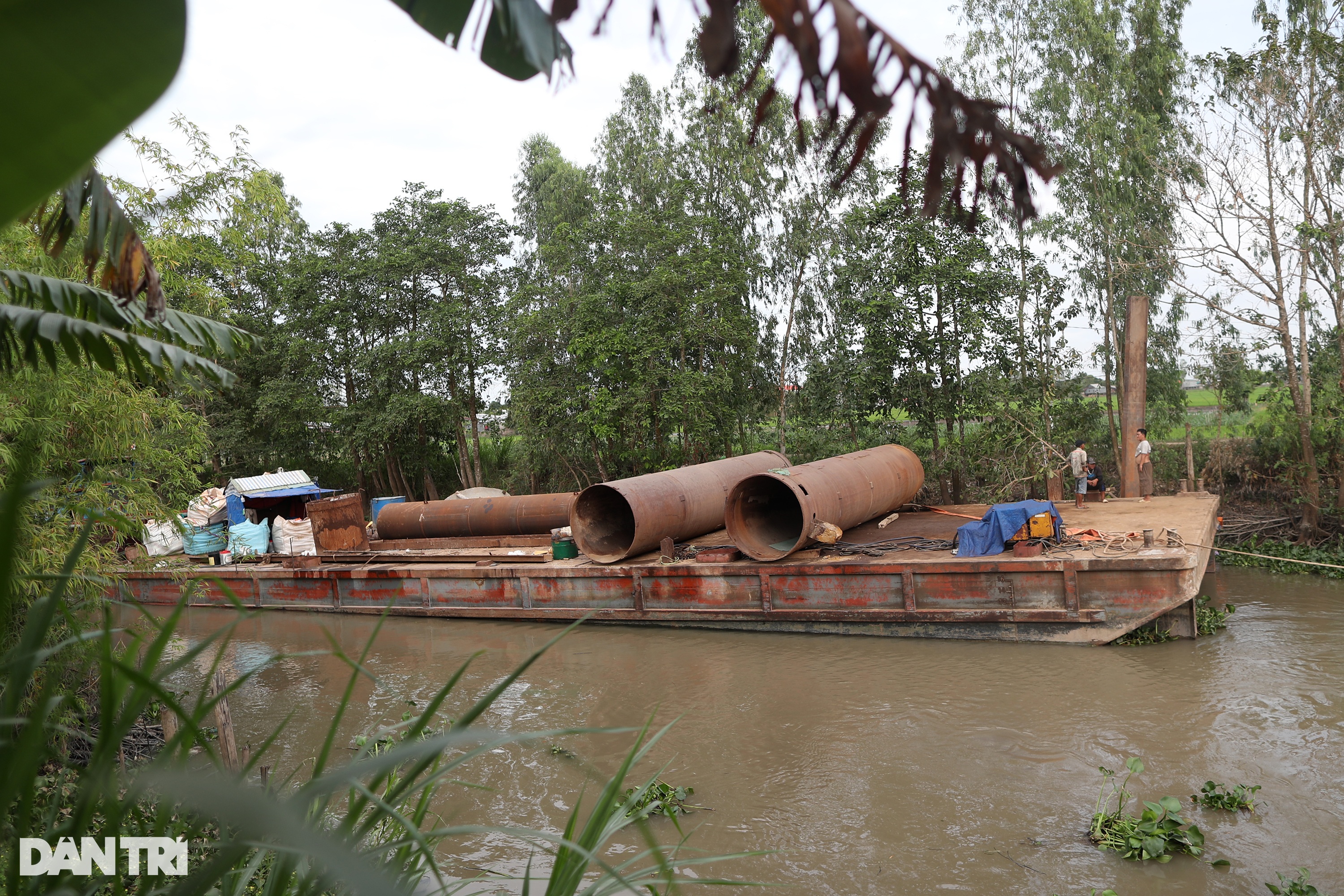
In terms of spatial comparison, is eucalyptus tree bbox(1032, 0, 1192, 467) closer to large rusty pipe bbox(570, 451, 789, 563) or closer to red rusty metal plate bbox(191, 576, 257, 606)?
large rusty pipe bbox(570, 451, 789, 563)

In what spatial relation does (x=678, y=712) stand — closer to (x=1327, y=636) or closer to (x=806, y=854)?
(x=806, y=854)

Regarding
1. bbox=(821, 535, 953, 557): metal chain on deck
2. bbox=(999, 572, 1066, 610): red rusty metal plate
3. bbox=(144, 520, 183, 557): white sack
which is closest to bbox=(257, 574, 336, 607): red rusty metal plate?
bbox=(144, 520, 183, 557): white sack

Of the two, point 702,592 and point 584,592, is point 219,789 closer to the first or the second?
point 702,592

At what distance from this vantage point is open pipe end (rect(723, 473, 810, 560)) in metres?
10.8

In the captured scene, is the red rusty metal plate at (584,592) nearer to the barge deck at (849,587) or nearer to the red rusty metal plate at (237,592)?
the barge deck at (849,587)

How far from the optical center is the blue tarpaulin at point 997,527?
9.63 m

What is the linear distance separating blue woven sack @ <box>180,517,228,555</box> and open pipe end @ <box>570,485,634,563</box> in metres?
8.84

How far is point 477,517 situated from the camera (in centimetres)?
1516

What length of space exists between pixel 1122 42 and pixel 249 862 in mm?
20982

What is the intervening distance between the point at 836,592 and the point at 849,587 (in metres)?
0.18

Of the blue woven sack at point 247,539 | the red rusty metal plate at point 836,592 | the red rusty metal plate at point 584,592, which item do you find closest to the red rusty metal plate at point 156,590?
the blue woven sack at point 247,539

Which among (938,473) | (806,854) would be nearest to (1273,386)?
(938,473)

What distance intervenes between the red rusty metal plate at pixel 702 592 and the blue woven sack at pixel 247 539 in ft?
30.3

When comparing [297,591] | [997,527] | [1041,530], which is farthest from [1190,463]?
[297,591]
